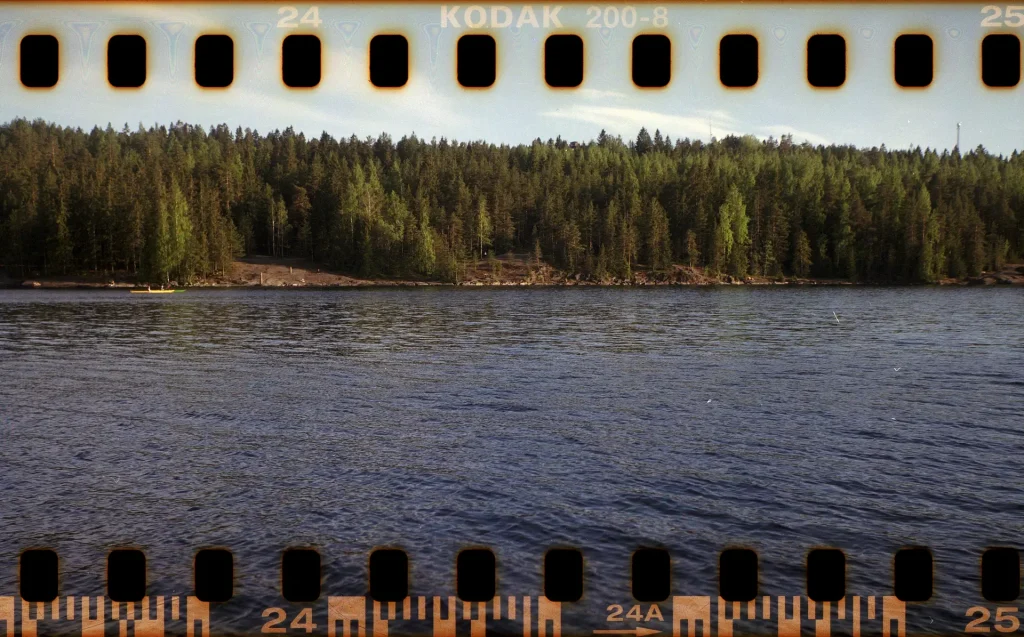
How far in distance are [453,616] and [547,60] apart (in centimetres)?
896

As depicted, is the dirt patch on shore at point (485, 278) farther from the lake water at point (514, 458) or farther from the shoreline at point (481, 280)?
the lake water at point (514, 458)

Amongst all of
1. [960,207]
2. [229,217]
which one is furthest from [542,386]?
[960,207]

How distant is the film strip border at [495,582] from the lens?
45.5ft

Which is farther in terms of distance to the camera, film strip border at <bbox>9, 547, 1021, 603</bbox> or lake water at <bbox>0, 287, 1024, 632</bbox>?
lake water at <bbox>0, 287, 1024, 632</bbox>

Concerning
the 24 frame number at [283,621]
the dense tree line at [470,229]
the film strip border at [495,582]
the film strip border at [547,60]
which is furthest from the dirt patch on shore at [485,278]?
the film strip border at [547,60]

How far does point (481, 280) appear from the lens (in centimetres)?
17150

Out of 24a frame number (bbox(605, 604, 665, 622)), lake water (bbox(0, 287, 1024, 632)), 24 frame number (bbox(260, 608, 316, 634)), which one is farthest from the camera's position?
lake water (bbox(0, 287, 1024, 632))

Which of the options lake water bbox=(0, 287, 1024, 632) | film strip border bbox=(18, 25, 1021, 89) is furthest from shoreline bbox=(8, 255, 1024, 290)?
film strip border bbox=(18, 25, 1021, 89)

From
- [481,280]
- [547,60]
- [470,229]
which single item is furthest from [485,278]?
[547,60]

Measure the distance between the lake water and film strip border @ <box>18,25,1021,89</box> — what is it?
8459mm

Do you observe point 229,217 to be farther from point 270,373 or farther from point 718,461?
point 718,461

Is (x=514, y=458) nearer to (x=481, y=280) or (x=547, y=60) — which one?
(x=547, y=60)

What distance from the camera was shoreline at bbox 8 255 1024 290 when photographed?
15412 centimetres

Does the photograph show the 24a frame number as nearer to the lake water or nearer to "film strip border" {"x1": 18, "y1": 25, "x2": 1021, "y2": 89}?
the lake water
